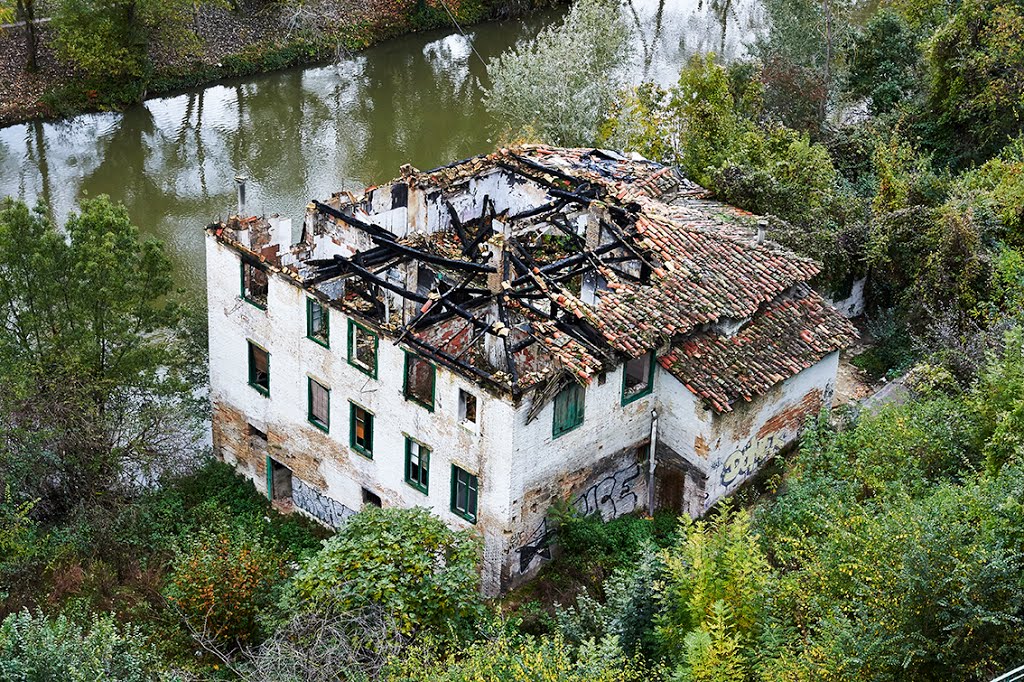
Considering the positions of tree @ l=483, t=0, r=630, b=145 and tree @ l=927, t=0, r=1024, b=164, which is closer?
tree @ l=927, t=0, r=1024, b=164

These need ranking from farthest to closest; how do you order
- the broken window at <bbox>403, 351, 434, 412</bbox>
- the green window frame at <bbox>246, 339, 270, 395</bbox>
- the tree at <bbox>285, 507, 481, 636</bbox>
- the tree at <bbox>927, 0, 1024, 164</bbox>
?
the tree at <bbox>927, 0, 1024, 164</bbox> → the green window frame at <bbox>246, 339, 270, 395</bbox> → the broken window at <bbox>403, 351, 434, 412</bbox> → the tree at <bbox>285, 507, 481, 636</bbox>

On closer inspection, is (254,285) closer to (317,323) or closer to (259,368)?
(259,368)

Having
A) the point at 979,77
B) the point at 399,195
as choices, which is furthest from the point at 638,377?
the point at 979,77

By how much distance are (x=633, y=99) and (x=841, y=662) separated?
25.0 metres

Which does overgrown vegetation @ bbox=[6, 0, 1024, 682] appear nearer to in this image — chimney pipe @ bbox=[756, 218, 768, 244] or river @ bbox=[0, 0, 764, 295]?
chimney pipe @ bbox=[756, 218, 768, 244]

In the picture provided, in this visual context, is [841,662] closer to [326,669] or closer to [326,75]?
[326,669]

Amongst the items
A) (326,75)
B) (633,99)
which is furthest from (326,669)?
(326,75)

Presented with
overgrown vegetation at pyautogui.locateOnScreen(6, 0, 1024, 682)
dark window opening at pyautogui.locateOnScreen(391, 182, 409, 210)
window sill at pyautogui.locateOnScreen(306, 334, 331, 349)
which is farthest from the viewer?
dark window opening at pyautogui.locateOnScreen(391, 182, 409, 210)

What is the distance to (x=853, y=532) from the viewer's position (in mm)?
18750

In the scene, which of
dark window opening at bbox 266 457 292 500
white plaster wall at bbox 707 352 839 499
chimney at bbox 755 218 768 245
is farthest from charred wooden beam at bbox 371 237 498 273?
chimney at bbox 755 218 768 245

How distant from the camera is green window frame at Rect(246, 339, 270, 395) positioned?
2821 cm

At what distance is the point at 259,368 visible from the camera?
93.7ft

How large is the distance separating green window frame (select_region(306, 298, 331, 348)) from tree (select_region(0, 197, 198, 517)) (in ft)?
14.2

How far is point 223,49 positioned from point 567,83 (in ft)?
67.5
